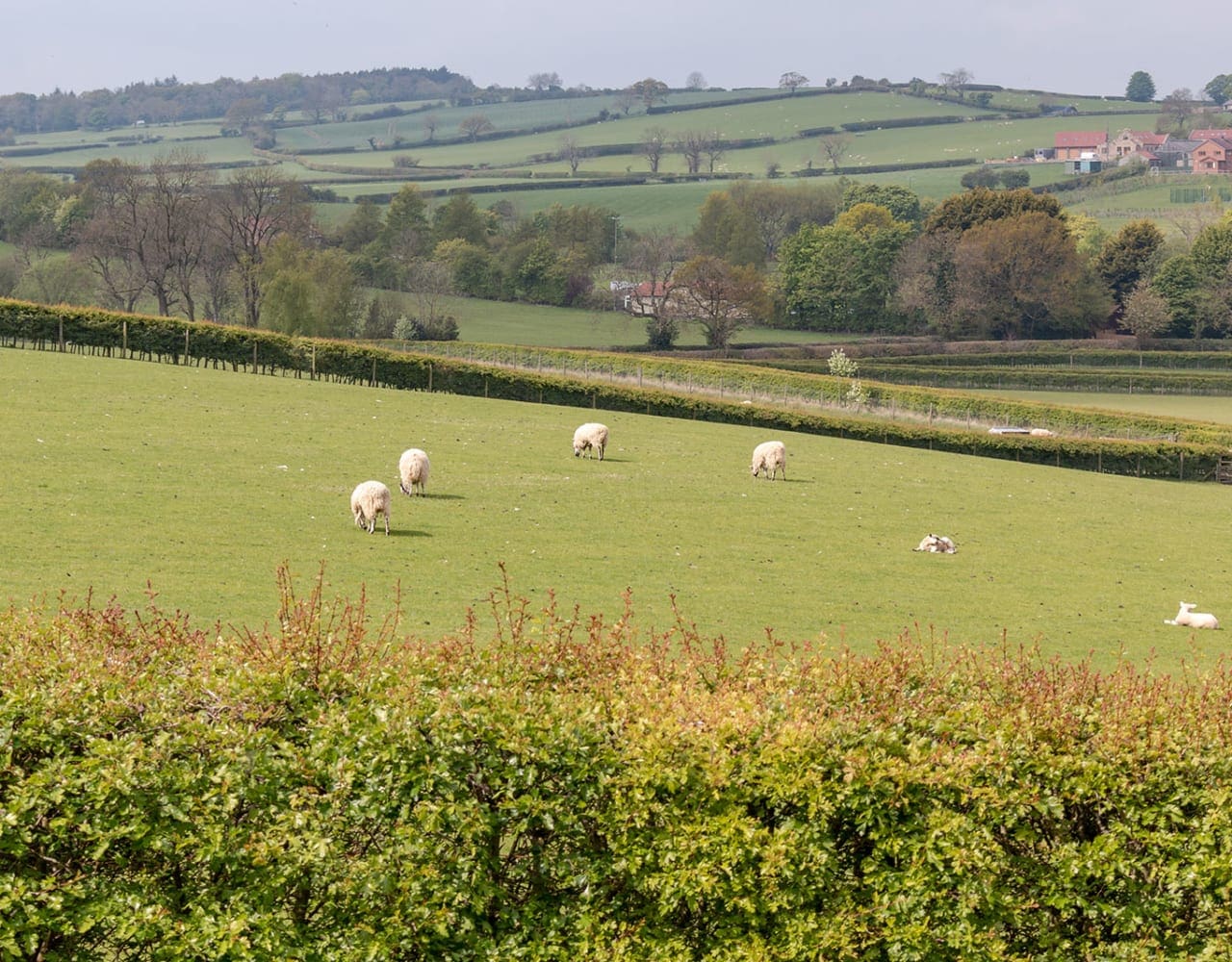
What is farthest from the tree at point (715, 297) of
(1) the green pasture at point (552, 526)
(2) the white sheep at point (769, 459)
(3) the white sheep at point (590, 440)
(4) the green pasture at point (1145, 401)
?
(2) the white sheep at point (769, 459)

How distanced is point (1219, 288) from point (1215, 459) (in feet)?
241

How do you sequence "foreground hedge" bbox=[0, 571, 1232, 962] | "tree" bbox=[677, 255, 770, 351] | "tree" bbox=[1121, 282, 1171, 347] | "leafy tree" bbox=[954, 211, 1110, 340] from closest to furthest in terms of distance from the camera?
"foreground hedge" bbox=[0, 571, 1232, 962] → "tree" bbox=[677, 255, 770, 351] → "tree" bbox=[1121, 282, 1171, 347] → "leafy tree" bbox=[954, 211, 1110, 340]

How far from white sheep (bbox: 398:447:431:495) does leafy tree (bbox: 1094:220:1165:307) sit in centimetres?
10880

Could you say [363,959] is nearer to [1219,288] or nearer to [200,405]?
[200,405]

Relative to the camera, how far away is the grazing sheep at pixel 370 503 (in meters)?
31.8

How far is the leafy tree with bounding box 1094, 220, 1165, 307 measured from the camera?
13200 cm

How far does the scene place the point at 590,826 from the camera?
10344 mm

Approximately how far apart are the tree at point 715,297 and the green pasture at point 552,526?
200 feet

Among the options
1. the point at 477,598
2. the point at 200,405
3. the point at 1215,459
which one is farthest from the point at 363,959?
the point at 1215,459

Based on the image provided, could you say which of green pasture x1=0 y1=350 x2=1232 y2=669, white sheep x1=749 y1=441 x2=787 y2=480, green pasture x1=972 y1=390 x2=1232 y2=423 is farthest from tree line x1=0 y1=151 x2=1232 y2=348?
white sheep x1=749 y1=441 x2=787 y2=480

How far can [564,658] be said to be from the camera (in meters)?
11.4

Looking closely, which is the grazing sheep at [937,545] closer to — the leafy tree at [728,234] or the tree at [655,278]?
the tree at [655,278]

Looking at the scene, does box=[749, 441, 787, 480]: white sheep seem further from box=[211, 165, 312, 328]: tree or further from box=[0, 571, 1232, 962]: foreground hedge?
box=[211, 165, 312, 328]: tree

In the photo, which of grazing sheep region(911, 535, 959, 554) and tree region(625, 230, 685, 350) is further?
tree region(625, 230, 685, 350)
